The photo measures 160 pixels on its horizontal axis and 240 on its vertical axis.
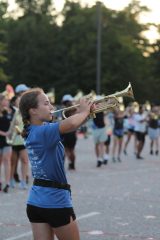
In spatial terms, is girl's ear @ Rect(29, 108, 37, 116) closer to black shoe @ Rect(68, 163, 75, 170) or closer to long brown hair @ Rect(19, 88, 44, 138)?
long brown hair @ Rect(19, 88, 44, 138)

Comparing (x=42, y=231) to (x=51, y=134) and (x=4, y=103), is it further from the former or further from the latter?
(x=4, y=103)

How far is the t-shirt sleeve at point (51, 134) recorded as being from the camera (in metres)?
4.25

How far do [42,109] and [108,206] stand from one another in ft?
15.9

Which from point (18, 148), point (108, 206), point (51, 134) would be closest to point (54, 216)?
point (51, 134)

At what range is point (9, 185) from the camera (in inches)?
437

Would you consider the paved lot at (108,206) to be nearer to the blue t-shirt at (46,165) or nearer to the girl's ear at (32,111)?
the blue t-shirt at (46,165)

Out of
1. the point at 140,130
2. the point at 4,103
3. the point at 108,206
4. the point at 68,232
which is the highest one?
the point at 4,103

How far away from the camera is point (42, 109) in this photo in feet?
14.5

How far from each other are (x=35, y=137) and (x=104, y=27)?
58276mm

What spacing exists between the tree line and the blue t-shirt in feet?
180

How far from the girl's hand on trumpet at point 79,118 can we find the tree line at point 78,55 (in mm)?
54891

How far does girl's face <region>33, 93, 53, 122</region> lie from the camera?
442cm

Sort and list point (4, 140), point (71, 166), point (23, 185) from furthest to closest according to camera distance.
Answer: point (71, 166), point (23, 185), point (4, 140)

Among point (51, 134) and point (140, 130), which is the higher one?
point (140, 130)
